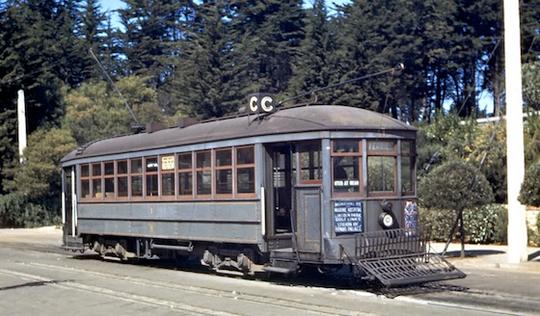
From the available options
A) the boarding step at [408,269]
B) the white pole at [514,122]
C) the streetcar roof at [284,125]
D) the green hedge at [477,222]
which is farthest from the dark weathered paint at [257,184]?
the green hedge at [477,222]

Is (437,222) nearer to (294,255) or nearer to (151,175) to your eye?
(151,175)

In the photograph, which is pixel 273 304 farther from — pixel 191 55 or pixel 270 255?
pixel 191 55

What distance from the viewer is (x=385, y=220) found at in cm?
1316

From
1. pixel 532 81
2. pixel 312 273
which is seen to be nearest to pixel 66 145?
pixel 532 81

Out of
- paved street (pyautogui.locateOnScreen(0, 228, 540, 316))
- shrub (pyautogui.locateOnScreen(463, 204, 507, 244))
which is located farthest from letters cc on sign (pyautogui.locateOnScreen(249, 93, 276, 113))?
shrub (pyautogui.locateOnScreen(463, 204, 507, 244))

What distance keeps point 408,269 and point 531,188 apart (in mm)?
5002

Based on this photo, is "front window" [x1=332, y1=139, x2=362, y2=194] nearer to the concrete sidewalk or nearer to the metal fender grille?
the metal fender grille

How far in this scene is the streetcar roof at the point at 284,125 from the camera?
44.0 ft

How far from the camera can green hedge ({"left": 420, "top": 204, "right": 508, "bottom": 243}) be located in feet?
70.3

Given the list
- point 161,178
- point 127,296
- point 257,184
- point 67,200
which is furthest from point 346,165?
A: point 67,200

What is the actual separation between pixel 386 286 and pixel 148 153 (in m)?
7.15

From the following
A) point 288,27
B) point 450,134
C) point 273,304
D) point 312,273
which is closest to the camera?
point 273,304

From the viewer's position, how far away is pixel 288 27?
57844 millimetres

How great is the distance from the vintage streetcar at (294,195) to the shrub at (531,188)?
3.83m
